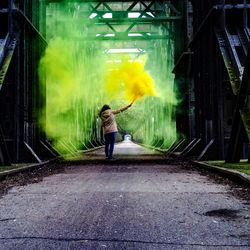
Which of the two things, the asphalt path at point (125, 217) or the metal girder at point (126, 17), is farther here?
the metal girder at point (126, 17)

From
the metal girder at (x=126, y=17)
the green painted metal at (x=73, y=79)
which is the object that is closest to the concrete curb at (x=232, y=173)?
the green painted metal at (x=73, y=79)

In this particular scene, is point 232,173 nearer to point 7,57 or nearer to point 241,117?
point 241,117

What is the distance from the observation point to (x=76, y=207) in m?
3.94

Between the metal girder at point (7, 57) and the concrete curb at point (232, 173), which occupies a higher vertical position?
the metal girder at point (7, 57)

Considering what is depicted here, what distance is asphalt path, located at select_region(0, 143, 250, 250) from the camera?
8.85 ft

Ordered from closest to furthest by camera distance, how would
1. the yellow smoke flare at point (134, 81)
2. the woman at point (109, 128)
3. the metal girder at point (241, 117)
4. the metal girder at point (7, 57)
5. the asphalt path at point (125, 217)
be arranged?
the asphalt path at point (125, 217) → the metal girder at point (241, 117) → the metal girder at point (7, 57) → the woman at point (109, 128) → the yellow smoke flare at point (134, 81)

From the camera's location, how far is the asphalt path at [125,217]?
2697 millimetres

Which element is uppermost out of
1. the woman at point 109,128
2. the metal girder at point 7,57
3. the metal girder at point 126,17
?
the metal girder at point 126,17

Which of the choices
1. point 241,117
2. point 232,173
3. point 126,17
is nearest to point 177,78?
point 126,17

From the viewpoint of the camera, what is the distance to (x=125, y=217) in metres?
3.45

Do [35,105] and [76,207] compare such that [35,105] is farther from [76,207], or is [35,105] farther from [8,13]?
[76,207]

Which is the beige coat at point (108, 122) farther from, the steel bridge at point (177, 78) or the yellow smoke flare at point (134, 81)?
the yellow smoke flare at point (134, 81)

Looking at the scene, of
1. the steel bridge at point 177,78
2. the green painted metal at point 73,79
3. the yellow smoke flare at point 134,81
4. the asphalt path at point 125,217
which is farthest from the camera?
the yellow smoke flare at point 134,81

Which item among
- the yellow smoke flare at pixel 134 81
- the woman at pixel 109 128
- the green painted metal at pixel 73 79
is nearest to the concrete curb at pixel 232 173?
the woman at pixel 109 128
